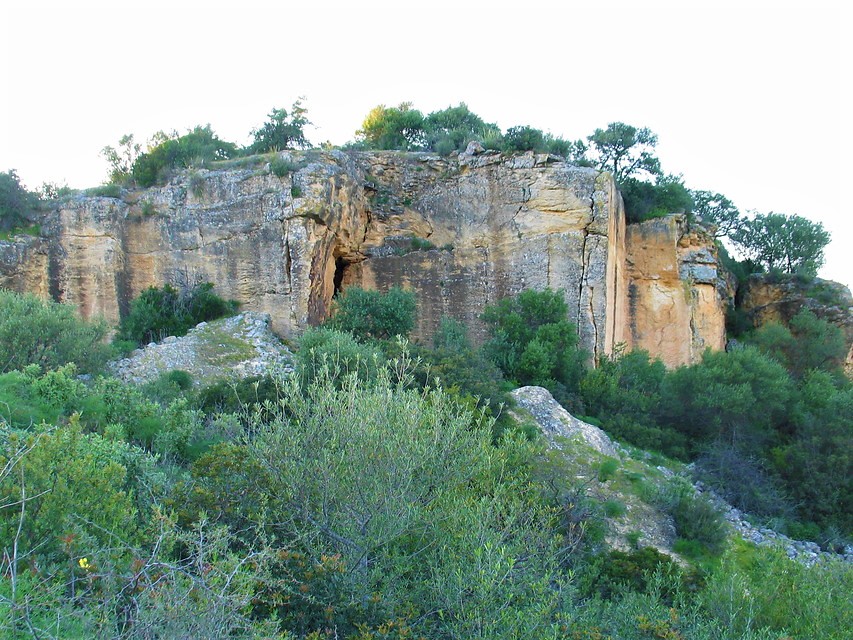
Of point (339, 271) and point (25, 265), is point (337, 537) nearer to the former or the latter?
point (339, 271)

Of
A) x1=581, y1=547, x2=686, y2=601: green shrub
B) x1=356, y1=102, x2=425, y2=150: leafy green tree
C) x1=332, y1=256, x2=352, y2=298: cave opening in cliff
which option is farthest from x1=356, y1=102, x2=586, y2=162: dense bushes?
x1=581, y1=547, x2=686, y2=601: green shrub

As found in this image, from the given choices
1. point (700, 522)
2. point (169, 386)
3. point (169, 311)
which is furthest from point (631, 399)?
point (169, 311)

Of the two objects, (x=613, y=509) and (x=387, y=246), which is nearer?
(x=613, y=509)

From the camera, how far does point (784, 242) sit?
2781 cm

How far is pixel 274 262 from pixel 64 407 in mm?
→ 10276

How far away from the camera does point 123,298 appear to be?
22516mm

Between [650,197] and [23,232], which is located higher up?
[650,197]

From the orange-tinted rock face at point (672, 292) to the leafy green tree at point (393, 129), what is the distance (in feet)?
27.0

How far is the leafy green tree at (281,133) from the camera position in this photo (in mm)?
25734

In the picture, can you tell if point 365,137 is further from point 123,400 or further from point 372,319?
point 123,400

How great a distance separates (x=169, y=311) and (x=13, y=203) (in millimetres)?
5815

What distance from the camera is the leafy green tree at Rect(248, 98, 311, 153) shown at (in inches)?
1013

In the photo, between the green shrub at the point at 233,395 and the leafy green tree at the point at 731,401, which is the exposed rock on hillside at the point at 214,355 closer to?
the green shrub at the point at 233,395

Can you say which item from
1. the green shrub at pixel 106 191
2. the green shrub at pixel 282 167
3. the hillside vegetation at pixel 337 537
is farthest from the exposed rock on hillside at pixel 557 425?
the green shrub at pixel 106 191
